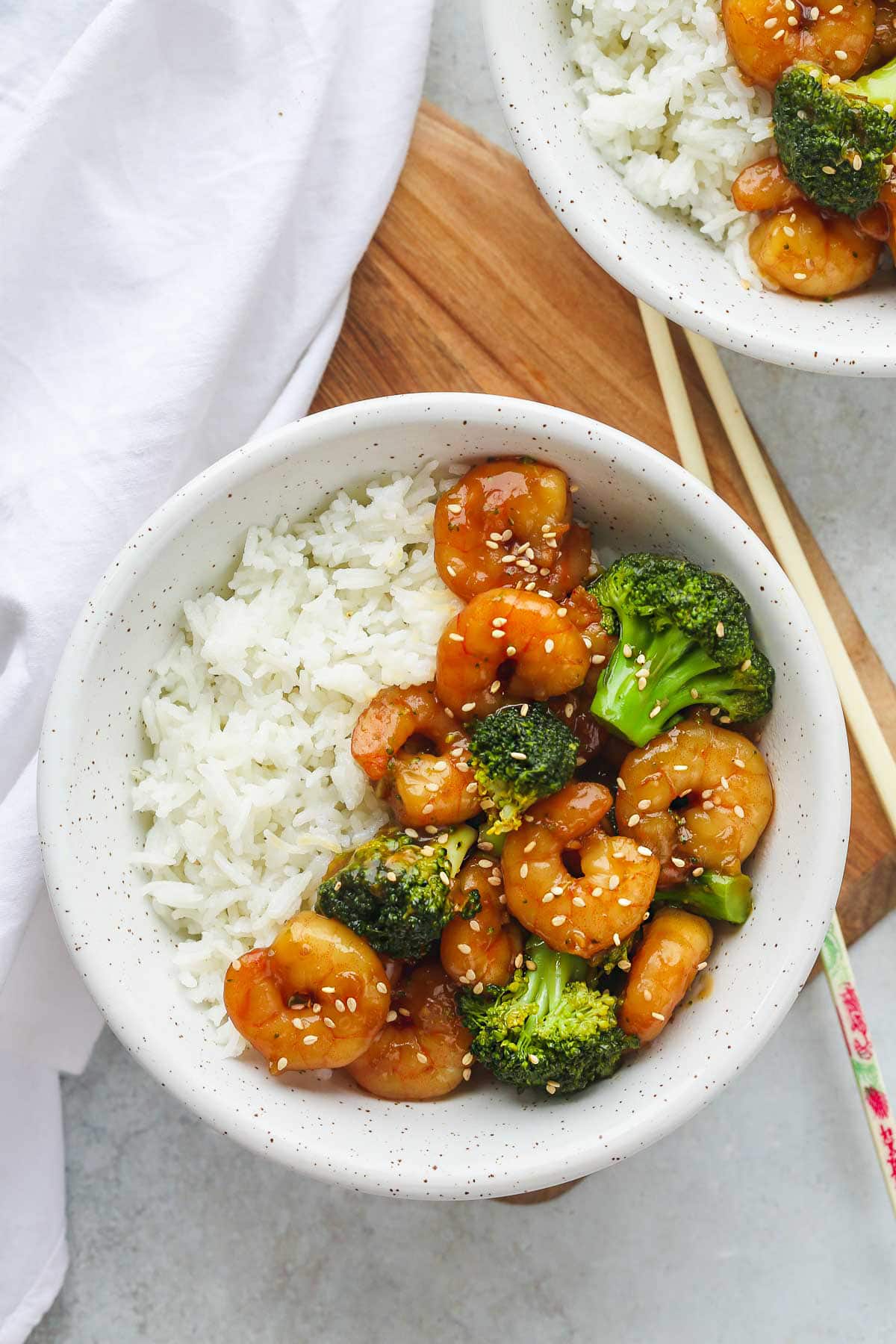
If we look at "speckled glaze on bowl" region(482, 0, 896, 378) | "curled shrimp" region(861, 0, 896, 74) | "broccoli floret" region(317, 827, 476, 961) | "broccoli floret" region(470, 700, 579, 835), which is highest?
"curled shrimp" region(861, 0, 896, 74)

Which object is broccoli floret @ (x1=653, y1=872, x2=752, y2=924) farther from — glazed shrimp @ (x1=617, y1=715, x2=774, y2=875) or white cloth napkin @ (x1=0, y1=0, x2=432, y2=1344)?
white cloth napkin @ (x1=0, y1=0, x2=432, y2=1344)

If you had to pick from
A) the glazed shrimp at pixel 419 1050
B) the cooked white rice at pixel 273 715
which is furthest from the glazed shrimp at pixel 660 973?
the cooked white rice at pixel 273 715

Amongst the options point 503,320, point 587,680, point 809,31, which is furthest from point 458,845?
point 809,31

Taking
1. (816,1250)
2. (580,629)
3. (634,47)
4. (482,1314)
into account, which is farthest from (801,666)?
(482,1314)

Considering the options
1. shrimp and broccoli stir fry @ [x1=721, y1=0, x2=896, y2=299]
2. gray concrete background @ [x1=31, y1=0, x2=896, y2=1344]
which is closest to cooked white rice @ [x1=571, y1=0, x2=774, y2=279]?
shrimp and broccoli stir fry @ [x1=721, y1=0, x2=896, y2=299]

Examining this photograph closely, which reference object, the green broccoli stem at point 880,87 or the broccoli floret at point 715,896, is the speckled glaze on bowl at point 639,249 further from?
the broccoli floret at point 715,896
